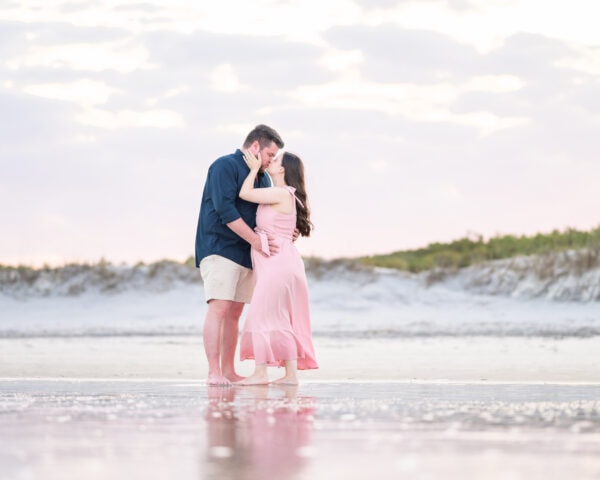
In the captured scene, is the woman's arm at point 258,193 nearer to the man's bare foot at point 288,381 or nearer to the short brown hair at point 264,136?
the short brown hair at point 264,136

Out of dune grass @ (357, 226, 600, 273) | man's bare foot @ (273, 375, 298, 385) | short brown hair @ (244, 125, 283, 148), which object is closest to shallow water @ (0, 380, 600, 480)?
man's bare foot @ (273, 375, 298, 385)

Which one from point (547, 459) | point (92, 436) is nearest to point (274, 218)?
point (92, 436)

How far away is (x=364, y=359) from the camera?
12.8 m

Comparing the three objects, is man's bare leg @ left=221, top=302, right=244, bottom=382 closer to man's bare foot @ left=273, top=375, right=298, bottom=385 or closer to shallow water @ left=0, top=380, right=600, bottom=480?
man's bare foot @ left=273, top=375, right=298, bottom=385

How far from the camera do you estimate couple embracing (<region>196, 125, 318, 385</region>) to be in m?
8.97

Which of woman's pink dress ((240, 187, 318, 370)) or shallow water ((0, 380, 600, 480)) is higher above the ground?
woman's pink dress ((240, 187, 318, 370))

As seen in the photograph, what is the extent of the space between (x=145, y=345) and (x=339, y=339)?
2832mm

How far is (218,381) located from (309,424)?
10.2 feet

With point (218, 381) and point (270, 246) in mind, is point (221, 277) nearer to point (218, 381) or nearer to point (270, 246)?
point (270, 246)

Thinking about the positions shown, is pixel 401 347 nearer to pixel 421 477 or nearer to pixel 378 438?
pixel 378 438

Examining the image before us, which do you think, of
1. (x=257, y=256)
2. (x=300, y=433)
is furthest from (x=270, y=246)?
(x=300, y=433)

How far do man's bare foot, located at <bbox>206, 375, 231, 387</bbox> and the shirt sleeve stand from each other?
3.76ft

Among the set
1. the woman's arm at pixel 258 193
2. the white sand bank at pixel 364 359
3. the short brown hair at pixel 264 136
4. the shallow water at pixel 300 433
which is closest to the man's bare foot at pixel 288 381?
the white sand bank at pixel 364 359

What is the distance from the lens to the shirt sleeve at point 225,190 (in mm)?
8938
